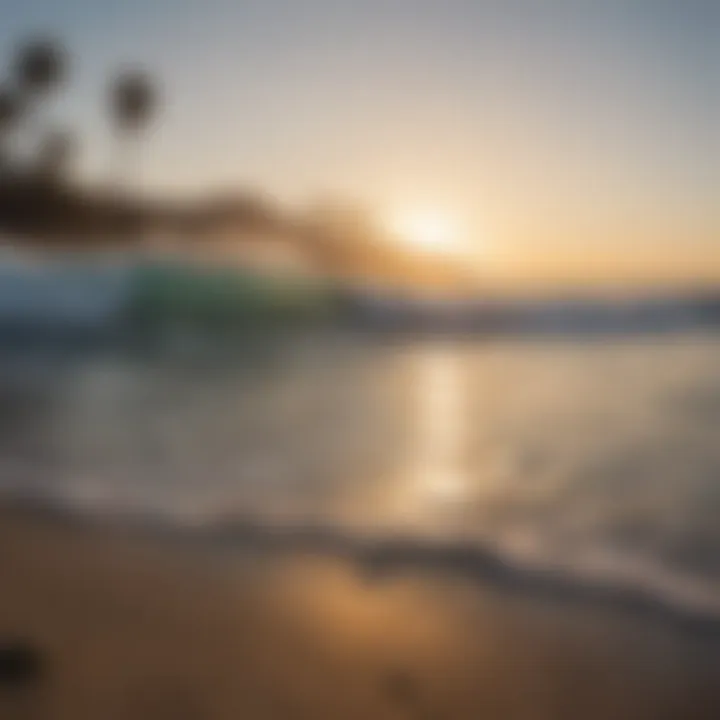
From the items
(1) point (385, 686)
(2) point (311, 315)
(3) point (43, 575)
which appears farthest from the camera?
(2) point (311, 315)

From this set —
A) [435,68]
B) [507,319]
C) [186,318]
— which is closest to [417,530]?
[507,319]

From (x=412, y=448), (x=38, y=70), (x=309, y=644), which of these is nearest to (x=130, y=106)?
(x=38, y=70)

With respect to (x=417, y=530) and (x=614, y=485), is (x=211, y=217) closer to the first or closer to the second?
(x=417, y=530)

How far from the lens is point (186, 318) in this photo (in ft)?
3.19

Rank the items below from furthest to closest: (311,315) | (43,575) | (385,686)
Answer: (311,315) < (43,575) < (385,686)

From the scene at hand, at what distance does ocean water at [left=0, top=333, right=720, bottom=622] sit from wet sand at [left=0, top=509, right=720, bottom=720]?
0.04 metres

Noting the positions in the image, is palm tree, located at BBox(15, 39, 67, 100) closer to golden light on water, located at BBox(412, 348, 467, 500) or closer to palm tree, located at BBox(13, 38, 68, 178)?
palm tree, located at BBox(13, 38, 68, 178)

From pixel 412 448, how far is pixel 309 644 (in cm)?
25

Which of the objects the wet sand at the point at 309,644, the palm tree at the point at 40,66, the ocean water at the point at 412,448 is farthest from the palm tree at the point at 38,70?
the wet sand at the point at 309,644

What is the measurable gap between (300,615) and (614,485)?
0.35 metres

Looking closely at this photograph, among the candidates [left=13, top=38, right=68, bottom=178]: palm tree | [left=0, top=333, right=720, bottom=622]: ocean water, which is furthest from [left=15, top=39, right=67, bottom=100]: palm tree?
[left=0, top=333, right=720, bottom=622]: ocean water

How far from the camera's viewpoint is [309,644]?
0.78 metres

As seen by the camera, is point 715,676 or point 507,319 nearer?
point 715,676

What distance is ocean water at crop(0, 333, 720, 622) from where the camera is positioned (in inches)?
33.5
